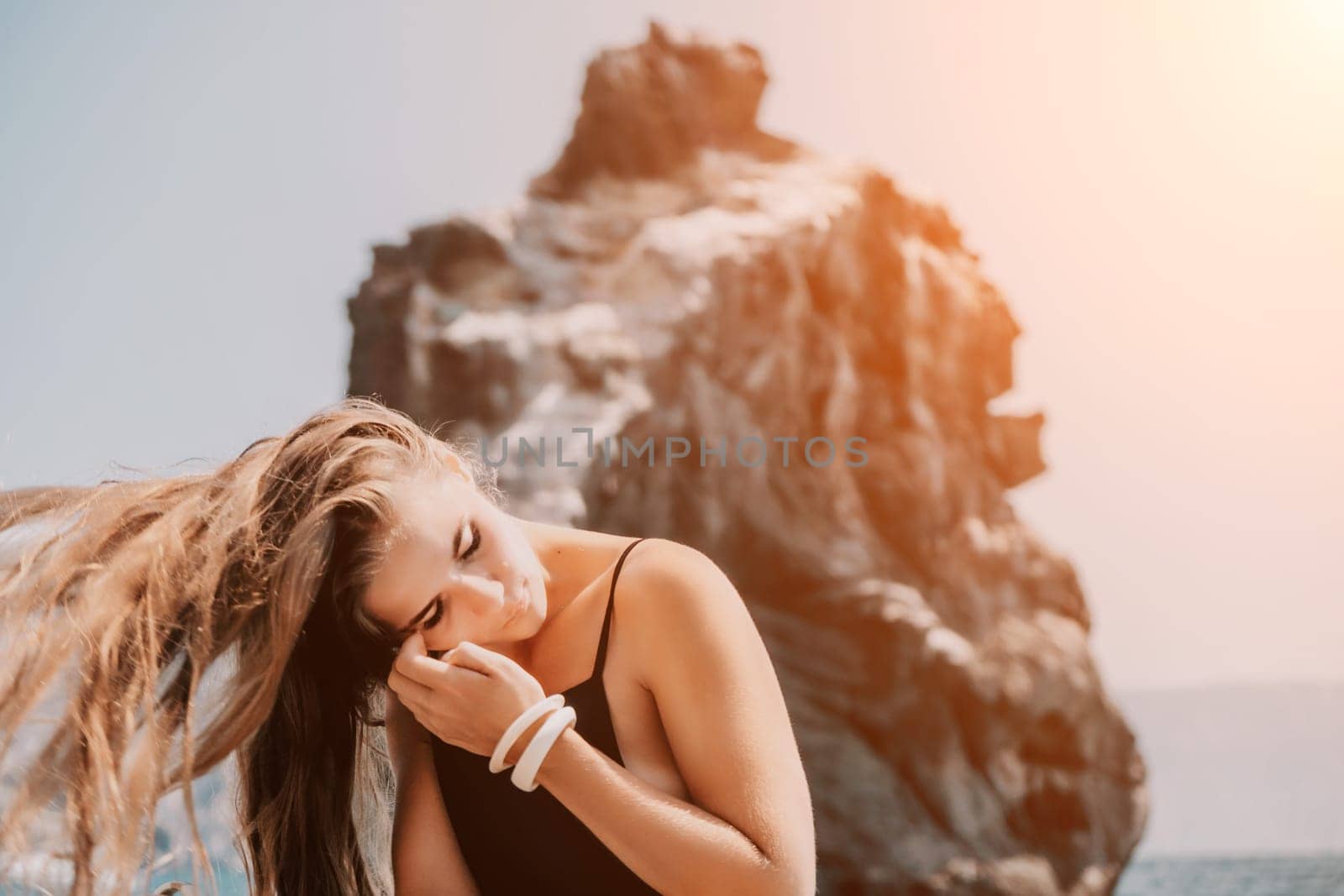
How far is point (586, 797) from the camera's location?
112cm

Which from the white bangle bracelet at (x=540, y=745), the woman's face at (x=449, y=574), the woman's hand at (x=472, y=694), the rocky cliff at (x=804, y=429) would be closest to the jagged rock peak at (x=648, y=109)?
the rocky cliff at (x=804, y=429)

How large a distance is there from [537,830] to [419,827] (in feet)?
0.68

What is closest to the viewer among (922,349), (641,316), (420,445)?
(420,445)

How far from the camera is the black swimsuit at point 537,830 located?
1272mm

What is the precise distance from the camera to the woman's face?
4.10ft

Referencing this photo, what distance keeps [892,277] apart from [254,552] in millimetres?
11721

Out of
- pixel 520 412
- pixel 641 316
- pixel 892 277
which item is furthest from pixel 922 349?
pixel 520 412

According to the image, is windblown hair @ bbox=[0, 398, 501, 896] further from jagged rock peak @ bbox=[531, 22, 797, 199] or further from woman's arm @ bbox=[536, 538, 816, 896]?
jagged rock peak @ bbox=[531, 22, 797, 199]

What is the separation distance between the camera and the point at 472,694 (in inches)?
46.6

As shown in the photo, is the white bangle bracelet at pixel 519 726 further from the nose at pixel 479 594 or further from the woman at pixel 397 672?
the nose at pixel 479 594

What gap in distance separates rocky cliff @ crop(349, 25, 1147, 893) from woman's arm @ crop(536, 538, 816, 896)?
7799 millimetres

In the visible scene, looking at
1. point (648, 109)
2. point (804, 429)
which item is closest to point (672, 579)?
point (804, 429)

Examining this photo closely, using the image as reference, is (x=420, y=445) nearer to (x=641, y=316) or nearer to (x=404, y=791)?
(x=404, y=791)

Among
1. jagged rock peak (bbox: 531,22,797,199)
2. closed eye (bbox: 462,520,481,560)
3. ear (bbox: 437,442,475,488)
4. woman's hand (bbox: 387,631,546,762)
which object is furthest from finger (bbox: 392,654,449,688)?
jagged rock peak (bbox: 531,22,797,199)
